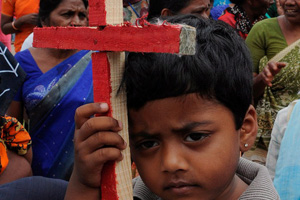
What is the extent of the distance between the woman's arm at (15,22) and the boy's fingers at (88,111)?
164 inches

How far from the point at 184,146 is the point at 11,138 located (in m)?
1.63

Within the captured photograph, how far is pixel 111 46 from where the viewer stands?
1.32 m

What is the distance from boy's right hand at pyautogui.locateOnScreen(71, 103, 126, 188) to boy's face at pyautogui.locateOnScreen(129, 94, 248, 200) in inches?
7.2

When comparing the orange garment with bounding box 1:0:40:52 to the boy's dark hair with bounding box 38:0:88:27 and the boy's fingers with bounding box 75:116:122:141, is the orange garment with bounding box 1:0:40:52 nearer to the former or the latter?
the boy's dark hair with bounding box 38:0:88:27

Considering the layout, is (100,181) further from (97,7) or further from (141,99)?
(97,7)

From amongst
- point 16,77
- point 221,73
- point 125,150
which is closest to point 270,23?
point 16,77

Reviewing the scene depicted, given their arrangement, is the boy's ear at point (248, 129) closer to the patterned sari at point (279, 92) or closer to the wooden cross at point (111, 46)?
the wooden cross at point (111, 46)

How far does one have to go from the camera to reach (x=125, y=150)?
1.41m

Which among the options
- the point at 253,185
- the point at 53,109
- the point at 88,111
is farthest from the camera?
the point at 53,109

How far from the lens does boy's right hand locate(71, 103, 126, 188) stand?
1.38 metres

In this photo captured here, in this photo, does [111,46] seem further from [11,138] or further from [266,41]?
[266,41]

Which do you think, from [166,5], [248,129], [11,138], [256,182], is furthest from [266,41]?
[256,182]

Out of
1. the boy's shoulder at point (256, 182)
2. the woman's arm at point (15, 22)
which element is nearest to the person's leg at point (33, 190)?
the boy's shoulder at point (256, 182)

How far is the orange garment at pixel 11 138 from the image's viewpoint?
9.13 ft
